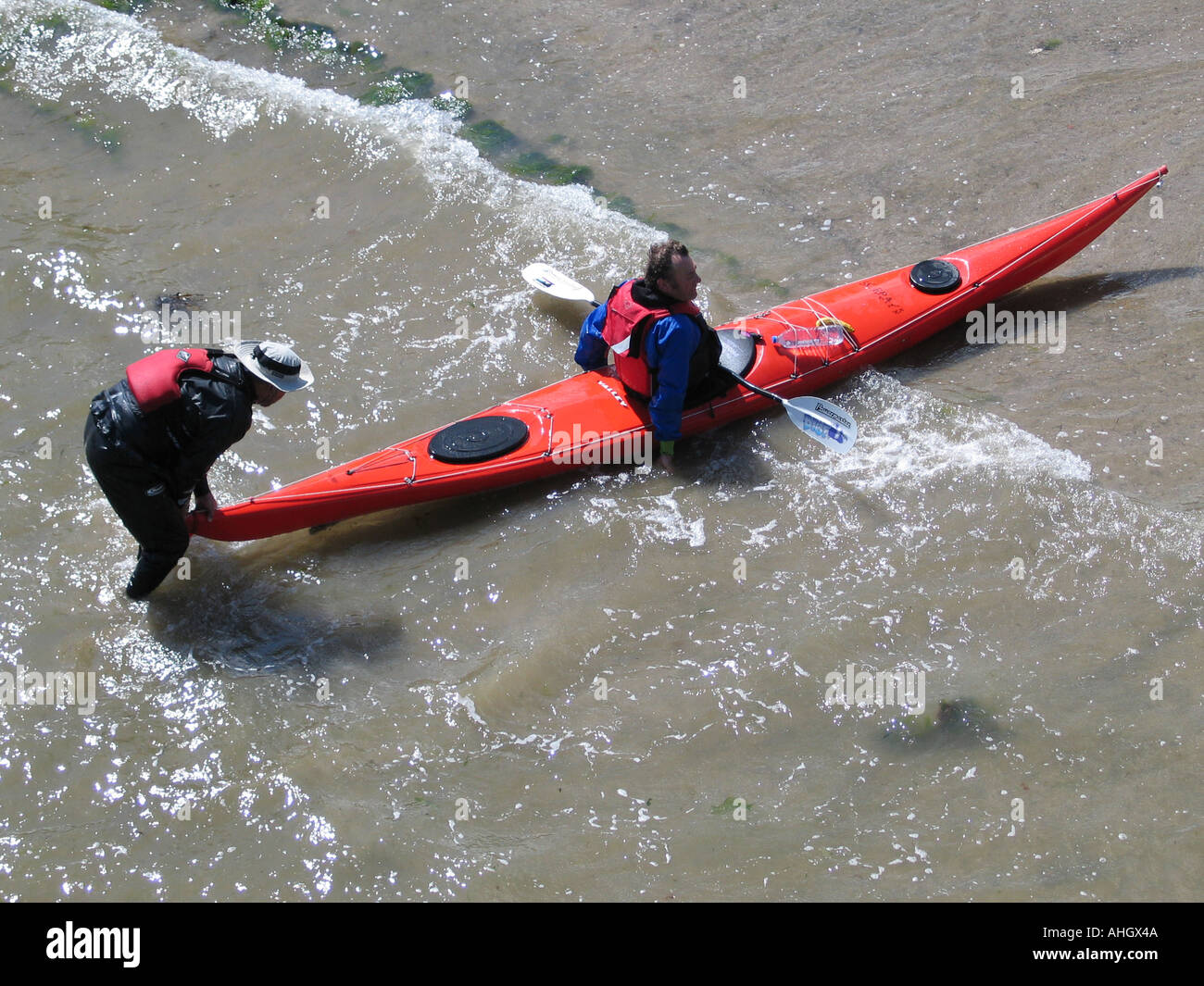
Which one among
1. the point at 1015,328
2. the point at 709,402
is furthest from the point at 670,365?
the point at 1015,328

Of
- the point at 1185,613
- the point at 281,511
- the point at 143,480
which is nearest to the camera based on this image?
the point at 143,480

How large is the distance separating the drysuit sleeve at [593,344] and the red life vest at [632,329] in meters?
0.13

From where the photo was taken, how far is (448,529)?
461 cm

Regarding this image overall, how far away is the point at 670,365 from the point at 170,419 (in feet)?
6.91

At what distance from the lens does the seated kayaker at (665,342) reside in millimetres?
4449

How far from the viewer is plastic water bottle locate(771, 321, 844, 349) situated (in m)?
5.14

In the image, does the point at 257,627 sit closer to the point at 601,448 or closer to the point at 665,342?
the point at 601,448

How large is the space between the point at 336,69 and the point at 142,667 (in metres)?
5.35

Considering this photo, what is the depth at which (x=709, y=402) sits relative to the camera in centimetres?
493

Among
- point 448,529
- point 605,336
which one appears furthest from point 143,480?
point 605,336

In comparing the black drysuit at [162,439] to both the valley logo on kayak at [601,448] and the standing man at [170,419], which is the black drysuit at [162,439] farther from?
the valley logo on kayak at [601,448]

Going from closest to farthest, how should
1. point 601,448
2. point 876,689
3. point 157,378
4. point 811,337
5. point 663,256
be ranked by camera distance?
point 157,378
point 876,689
point 663,256
point 601,448
point 811,337

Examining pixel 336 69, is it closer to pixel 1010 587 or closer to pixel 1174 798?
pixel 1010 587

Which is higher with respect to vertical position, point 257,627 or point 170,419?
point 170,419
